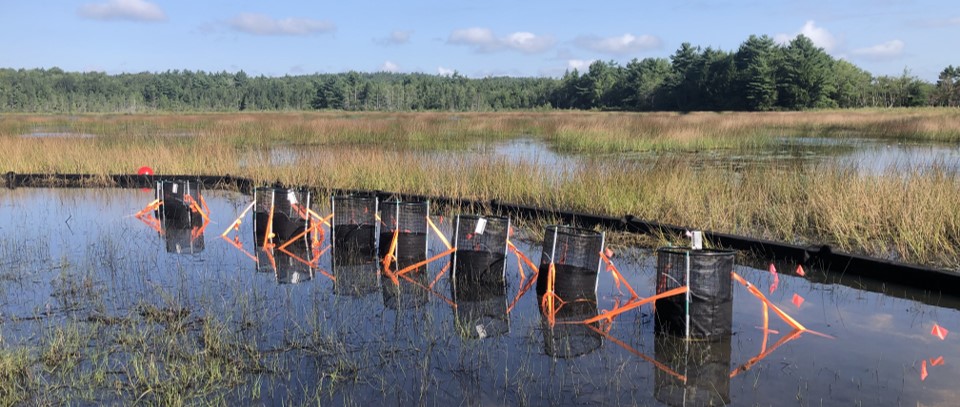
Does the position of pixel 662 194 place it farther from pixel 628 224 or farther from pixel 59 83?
pixel 59 83

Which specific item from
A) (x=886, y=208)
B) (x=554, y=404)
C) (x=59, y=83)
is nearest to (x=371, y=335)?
(x=554, y=404)

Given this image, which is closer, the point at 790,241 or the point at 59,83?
the point at 790,241

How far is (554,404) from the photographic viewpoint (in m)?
3.79

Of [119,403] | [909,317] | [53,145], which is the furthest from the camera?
[53,145]

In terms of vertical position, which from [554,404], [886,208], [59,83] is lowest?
[554,404]

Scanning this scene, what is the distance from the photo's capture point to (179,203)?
9.55m

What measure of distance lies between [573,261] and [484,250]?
87 cm

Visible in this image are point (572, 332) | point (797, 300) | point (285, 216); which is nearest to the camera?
point (572, 332)

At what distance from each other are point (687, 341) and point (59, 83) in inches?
5191

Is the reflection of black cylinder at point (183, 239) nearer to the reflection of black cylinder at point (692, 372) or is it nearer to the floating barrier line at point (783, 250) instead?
the floating barrier line at point (783, 250)

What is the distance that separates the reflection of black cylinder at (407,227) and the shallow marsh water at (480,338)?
1.03ft

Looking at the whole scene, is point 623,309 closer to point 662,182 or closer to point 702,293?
point 702,293

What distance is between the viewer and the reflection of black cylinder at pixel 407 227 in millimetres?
7180

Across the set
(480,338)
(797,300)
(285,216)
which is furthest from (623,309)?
(285,216)
